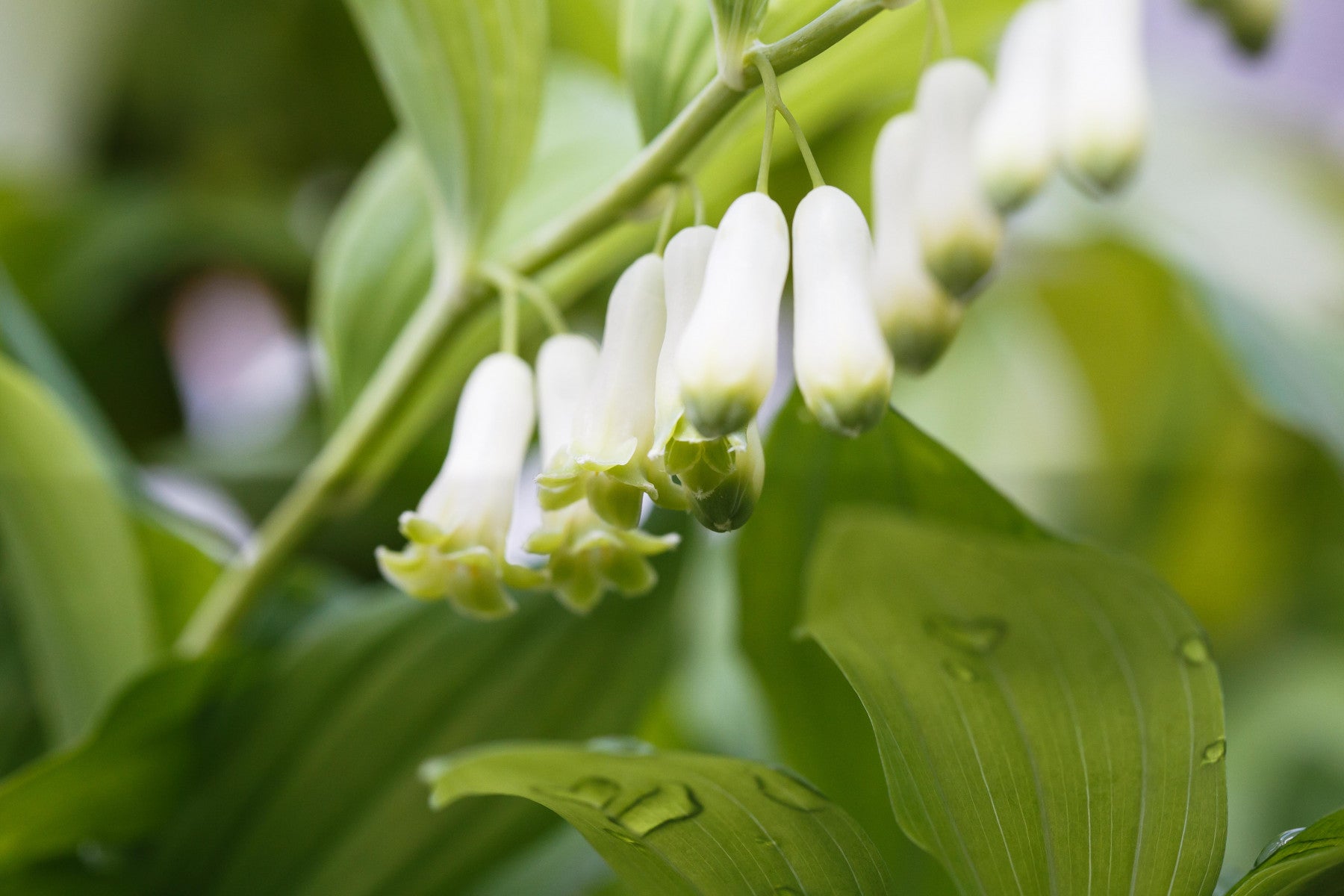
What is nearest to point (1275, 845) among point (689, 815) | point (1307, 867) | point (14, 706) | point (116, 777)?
point (1307, 867)

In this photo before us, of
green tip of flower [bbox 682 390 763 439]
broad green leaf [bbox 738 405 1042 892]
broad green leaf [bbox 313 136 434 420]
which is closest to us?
green tip of flower [bbox 682 390 763 439]

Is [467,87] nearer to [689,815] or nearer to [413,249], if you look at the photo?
[413,249]

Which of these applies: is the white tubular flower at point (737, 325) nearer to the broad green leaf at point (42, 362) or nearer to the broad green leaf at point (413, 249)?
the broad green leaf at point (413, 249)

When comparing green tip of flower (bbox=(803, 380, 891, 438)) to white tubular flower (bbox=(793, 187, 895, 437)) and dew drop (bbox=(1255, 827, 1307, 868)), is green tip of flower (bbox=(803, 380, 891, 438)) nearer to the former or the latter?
white tubular flower (bbox=(793, 187, 895, 437))

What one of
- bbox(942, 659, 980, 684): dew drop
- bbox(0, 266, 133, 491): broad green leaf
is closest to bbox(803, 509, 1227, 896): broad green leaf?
bbox(942, 659, 980, 684): dew drop

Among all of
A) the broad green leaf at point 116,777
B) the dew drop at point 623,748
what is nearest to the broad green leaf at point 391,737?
the broad green leaf at point 116,777
